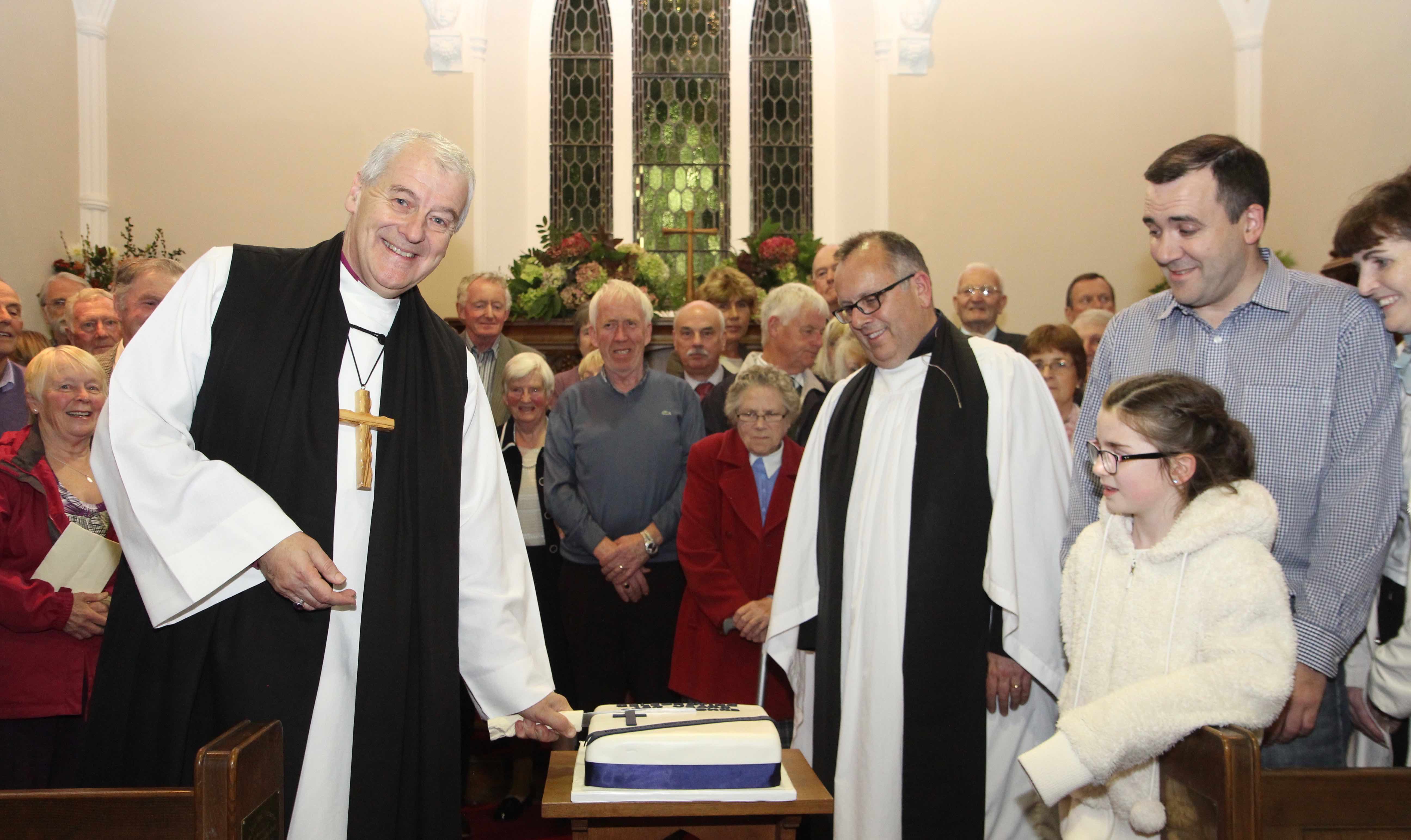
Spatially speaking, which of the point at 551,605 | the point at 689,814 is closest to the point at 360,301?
the point at 689,814

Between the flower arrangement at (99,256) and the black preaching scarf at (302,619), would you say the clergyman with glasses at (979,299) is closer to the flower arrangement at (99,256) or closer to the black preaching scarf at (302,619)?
the black preaching scarf at (302,619)

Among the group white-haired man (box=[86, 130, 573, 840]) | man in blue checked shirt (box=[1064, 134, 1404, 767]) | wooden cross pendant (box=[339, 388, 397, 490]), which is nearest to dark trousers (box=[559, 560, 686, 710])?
white-haired man (box=[86, 130, 573, 840])

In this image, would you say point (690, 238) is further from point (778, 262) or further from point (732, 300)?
point (732, 300)

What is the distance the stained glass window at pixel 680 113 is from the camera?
1000cm

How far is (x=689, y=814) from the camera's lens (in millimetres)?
2516

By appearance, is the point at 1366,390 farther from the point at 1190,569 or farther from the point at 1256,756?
Result: the point at 1256,756

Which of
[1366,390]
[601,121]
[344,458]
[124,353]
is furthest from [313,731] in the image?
[601,121]

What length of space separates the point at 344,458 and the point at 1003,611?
1.96 metres

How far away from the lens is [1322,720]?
8.40 feet

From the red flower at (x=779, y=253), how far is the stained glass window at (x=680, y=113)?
6.21 feet

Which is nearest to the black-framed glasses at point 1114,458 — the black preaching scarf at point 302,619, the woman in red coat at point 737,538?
the black preaching scarf at point 302,619

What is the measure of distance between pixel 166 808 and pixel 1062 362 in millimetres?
4005

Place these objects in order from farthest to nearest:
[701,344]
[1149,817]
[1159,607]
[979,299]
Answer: [979,299]
[701,344]
[1159,607]
[1149,817]

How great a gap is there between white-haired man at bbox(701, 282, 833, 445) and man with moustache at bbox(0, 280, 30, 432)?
3009 millimetres
